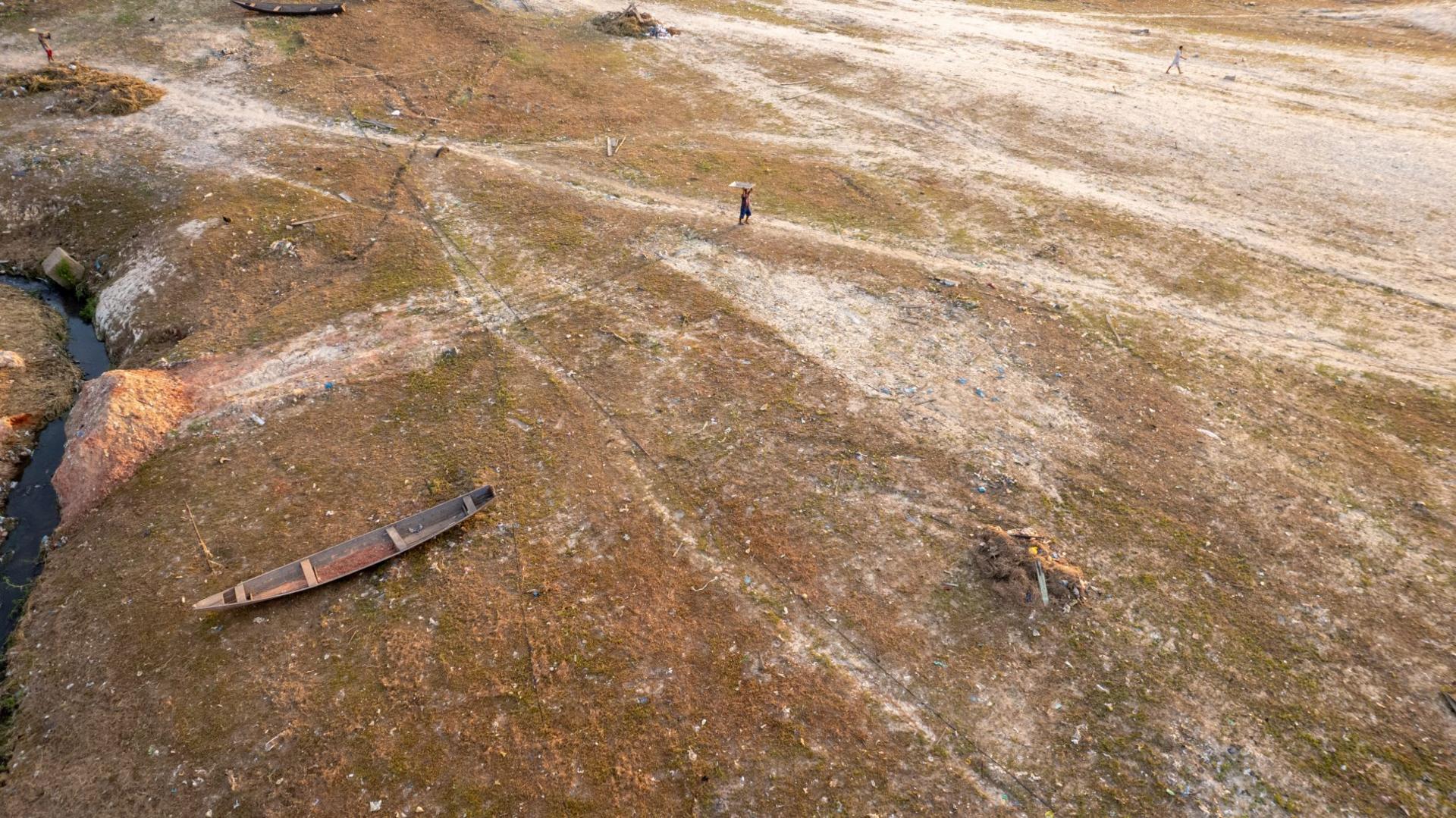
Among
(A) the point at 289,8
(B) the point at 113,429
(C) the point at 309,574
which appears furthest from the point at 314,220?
(A) the point at 289,8

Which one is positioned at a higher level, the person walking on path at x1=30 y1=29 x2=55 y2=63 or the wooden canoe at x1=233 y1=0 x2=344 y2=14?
the wooden canoe at x1=233 y1=0 x2=344 y2=14

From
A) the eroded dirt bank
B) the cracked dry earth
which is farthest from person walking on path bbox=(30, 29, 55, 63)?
the eroded dirt bank

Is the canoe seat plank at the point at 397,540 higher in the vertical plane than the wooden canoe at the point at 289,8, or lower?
lower

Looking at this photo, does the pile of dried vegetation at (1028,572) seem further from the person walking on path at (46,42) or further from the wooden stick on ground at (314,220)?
the person walking on path at (46,42)

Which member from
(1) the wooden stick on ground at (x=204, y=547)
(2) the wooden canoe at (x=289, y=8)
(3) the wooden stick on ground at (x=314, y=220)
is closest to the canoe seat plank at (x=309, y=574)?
(1) the wooden stick on ground at (x=204, y=547)

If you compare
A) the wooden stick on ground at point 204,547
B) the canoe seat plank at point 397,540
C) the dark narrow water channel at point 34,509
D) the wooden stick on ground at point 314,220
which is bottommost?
the dark narrow water channel at point 34,509

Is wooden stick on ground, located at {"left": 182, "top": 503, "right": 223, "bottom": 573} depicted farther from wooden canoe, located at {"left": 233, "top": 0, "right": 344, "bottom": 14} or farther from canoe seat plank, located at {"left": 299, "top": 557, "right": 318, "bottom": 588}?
wooden canoe, located at {"left": 233, "top": 0, "right": 344, "bottom": 14}

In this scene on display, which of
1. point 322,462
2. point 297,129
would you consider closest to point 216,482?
point 322,462
